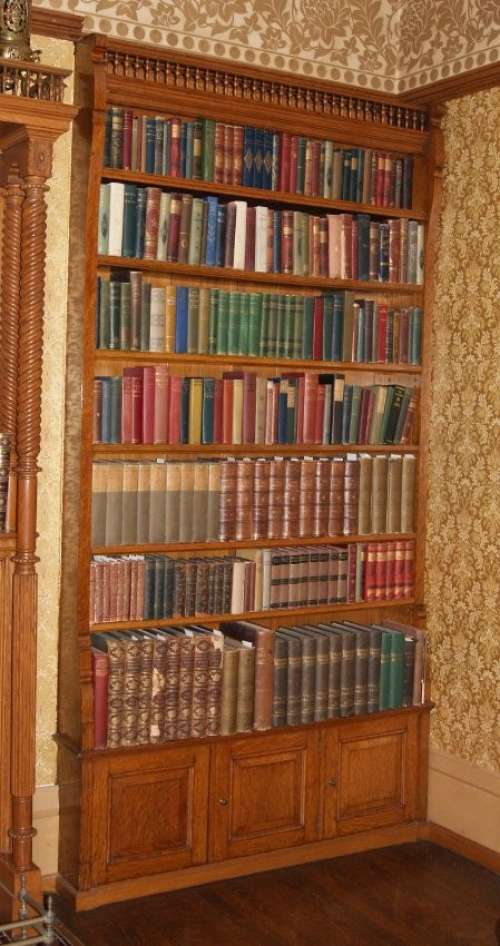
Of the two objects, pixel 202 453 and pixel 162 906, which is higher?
pixel 202 453

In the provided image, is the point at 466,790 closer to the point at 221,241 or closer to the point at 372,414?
the point at 372,414

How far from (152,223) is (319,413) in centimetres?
88

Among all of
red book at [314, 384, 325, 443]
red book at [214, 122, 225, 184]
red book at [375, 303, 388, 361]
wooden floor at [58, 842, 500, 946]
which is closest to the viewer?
wooden floor at [58, 842, 500, 946]

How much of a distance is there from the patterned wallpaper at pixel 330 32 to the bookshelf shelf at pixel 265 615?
6.28 feet

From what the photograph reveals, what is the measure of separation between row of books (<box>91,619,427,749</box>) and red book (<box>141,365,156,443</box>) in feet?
2.20

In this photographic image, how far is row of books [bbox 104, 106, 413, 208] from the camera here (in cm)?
392

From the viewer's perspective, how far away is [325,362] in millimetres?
4262

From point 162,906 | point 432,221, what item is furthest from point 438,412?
point 162,906

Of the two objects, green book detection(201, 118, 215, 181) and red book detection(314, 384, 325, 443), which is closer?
green book detection(201, 118, 215, 181)

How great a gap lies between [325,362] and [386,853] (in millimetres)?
1775

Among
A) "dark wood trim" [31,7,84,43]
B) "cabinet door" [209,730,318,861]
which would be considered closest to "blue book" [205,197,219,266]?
"dark wood trim" [31,7,84,43]

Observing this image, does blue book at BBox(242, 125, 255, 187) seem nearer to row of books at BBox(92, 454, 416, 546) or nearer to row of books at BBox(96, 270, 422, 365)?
row of books at BBox(96, 270, 422, 365)

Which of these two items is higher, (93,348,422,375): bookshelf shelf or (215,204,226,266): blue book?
(215,204,226,266): blue book

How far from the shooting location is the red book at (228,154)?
4.07 metres
